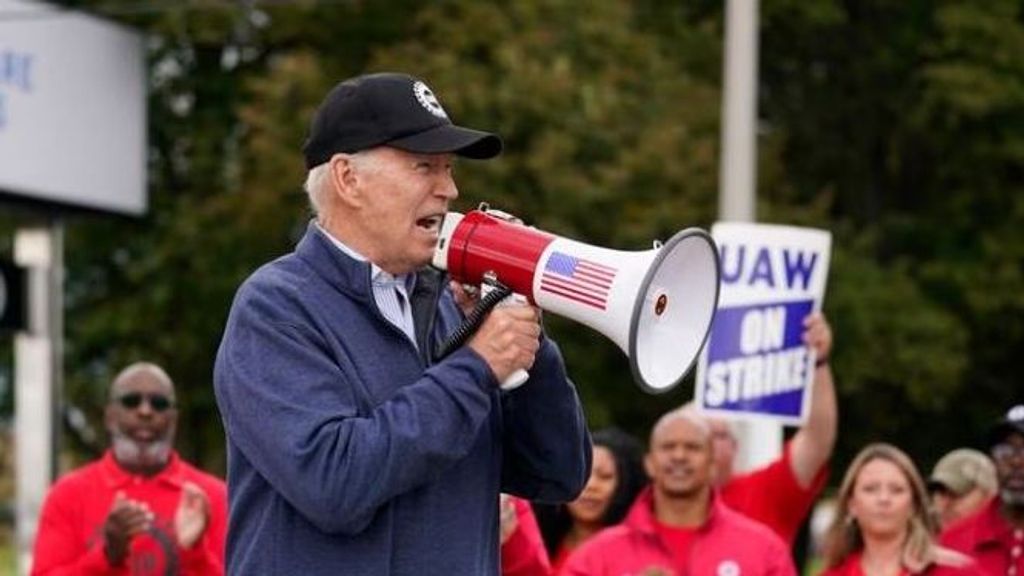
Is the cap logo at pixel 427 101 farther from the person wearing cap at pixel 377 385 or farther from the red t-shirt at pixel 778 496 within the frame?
the red t-shirt at pixel 778 496

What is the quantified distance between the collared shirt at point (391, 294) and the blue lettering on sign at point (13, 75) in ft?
44.6

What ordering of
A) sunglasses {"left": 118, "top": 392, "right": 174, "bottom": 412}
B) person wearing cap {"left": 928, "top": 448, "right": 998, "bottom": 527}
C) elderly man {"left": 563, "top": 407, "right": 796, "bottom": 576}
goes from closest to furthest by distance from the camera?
elderly man {"left": 563, "top": 407, "right": 796, "bottom": 576}
sunglasses {"left": 118, "top": 392, "right": 174, "bottom": 412}
person wearing cap {"left": 928, "top": 448, "right": 998, "bottom": 527}

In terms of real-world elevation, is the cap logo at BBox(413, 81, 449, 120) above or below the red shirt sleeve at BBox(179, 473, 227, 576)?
above

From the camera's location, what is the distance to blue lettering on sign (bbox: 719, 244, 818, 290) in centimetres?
998

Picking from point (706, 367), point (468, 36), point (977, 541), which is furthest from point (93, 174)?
point (977, 541)

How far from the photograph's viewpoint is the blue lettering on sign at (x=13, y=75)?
17.5 m

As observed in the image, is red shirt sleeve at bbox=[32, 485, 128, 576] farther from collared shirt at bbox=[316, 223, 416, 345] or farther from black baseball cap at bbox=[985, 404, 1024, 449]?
collared shirt at bbox=[316, 223, 416, 345]

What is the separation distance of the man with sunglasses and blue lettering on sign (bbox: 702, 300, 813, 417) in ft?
7.38

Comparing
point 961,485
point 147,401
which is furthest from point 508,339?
point 961,485

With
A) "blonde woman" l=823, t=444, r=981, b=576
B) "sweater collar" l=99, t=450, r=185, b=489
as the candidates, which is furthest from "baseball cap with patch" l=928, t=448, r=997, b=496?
"sweater collar" l=99, t=450, r=185, b=489

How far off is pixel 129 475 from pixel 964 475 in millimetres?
4136

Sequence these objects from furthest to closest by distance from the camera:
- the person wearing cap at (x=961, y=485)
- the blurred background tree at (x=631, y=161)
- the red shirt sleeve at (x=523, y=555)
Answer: the blurred background tree at (x=631, y=161)
the person wearing cap at (x=961, y=485)
the red shirt sleeve at (x=523, y=555)

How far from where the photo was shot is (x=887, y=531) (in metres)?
8.52

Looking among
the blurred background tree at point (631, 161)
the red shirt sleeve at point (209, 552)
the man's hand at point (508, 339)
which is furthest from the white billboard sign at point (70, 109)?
the man's hand at point (508, 339)
